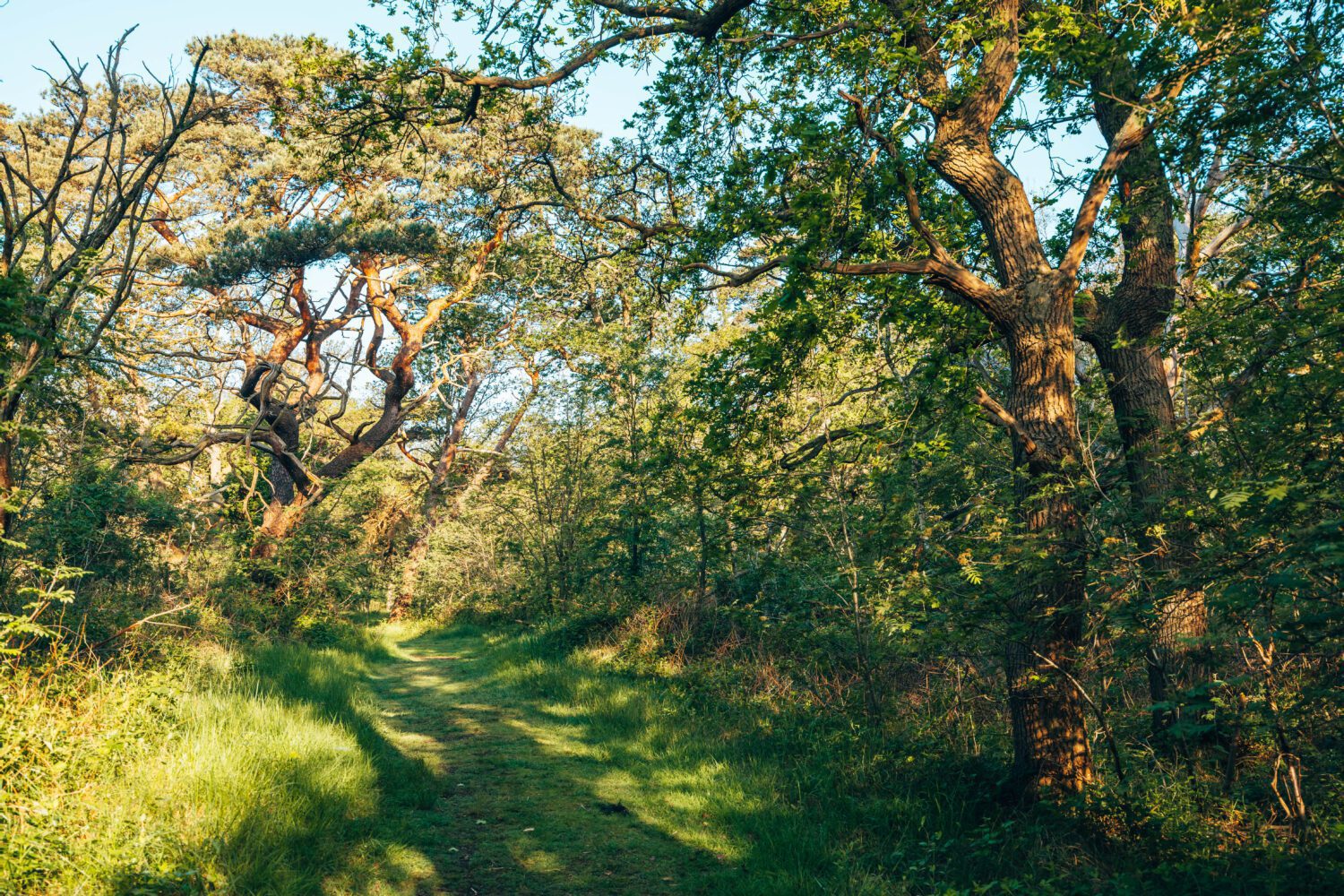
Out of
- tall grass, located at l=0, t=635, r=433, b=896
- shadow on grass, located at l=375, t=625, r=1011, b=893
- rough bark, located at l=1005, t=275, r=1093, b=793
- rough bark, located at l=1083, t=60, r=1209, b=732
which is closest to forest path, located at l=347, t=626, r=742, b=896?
shadow on grass, located at l=375, t=625, r=1011, b=893

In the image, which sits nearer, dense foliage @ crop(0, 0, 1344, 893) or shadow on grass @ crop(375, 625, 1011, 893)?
dense foliage @ crop(0, 0, 1344, 893)

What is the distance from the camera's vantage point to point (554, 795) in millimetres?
6324

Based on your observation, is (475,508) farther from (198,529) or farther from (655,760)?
(655,760)

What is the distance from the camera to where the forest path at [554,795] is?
4.82 metres

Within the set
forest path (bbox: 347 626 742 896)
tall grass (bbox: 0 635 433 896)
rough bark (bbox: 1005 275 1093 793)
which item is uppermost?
rough bark (bbox: 1005 275 1093 793)

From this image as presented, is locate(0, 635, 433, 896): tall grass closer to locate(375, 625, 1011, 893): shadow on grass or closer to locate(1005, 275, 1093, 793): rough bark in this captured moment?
locate(375, 625, 1011, 893): shadow on grass

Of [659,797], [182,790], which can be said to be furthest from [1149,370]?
[182,790]

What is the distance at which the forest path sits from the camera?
482 cm

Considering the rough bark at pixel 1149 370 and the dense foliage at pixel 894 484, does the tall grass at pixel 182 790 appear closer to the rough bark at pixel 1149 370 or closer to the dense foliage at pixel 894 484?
the dense foliage at pixel 894 484

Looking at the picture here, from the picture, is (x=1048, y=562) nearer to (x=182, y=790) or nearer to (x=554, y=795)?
(x=554, y=795)

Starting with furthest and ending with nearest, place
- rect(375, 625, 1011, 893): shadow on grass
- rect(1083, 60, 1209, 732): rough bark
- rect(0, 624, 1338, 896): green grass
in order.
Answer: rect(375, 625, 1011, 893): shadow on grass → rect(1083, 60, 1209, 732): rough bark → rect(0, 624, 1338, 896): green grass

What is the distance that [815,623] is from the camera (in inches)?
322

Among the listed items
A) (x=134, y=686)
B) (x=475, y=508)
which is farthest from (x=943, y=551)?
(x=475, y=508)

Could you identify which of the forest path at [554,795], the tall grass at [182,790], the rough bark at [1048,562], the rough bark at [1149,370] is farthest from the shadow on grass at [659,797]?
the rough bark at [1149,370]
